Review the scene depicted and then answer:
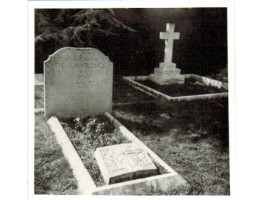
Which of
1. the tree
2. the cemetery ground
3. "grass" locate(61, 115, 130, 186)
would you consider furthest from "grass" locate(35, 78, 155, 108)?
"grass" locate(61, 115, 130, 186)

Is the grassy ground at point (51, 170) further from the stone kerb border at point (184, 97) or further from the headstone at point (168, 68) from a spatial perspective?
the headstone at point (168, 68)

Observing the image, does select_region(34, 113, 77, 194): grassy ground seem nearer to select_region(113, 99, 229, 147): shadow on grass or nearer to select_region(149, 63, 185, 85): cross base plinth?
select_region(113, 99, 229, 147): shadow on grass

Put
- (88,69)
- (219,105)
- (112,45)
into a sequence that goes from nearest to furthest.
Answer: (88,69)
(219,105)
(112,45)

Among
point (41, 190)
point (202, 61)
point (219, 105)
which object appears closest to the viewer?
point (41, 190)

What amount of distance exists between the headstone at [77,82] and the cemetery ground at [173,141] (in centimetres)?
36

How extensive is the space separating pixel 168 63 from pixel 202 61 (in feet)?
3.67

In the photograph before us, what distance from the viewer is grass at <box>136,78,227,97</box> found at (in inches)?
248

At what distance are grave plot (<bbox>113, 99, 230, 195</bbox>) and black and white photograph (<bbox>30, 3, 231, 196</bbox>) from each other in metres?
0.01

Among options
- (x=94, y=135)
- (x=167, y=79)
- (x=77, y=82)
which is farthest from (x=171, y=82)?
(x=94, y=135)

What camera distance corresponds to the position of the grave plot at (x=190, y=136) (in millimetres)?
3524

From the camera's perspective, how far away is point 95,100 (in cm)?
488

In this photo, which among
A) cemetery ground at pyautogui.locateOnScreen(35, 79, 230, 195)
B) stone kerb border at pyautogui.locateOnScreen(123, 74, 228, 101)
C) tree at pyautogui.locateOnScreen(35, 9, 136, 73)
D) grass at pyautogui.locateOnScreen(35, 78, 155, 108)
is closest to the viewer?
cemetery ground at pyautogui.locateOnScreen(35, 79, 230, 195)
